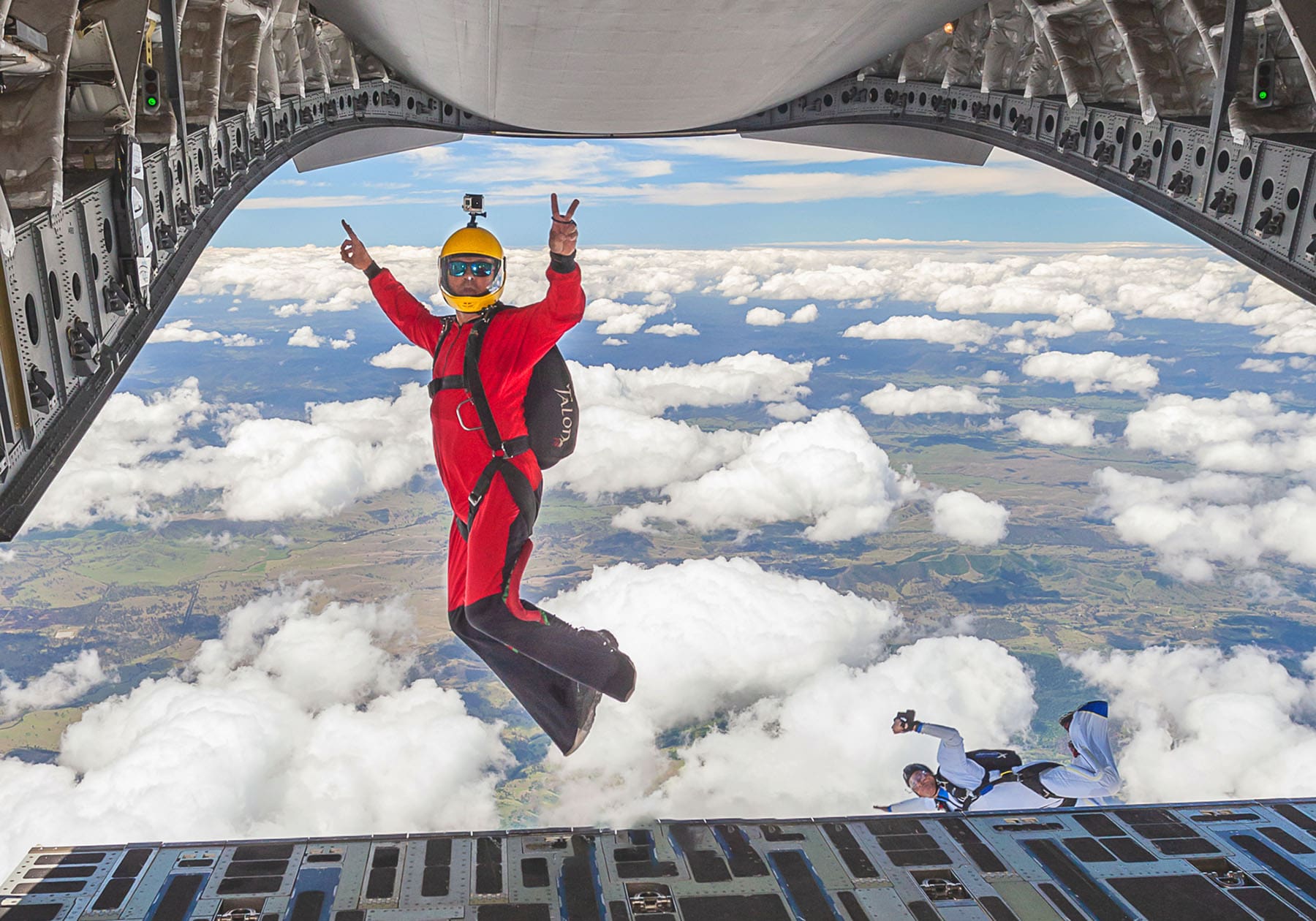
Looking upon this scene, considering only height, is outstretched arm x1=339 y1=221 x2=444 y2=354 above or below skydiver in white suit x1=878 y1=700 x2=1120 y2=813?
above

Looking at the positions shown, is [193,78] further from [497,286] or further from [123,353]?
[497,286]

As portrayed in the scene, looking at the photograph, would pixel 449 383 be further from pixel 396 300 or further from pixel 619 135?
pixel 619 135

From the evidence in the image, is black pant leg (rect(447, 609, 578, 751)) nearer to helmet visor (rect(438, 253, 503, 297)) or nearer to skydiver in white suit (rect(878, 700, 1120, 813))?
helmet visor (rect(438, 253, 503, 297))

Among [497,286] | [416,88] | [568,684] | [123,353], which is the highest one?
[416,88]

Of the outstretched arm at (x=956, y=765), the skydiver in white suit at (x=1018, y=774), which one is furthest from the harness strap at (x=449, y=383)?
the outstretched arm at (x=956, y=765)

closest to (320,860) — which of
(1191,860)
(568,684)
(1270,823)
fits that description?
(568,684)

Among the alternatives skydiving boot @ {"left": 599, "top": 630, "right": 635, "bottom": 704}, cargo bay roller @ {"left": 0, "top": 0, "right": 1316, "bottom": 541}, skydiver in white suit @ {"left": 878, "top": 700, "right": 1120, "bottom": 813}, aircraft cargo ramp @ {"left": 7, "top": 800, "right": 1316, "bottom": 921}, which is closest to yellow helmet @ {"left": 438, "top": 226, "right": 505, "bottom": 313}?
cargo bay roller @ {"left": 0, "top": 0, "right": 1316, "bottom": 541}
